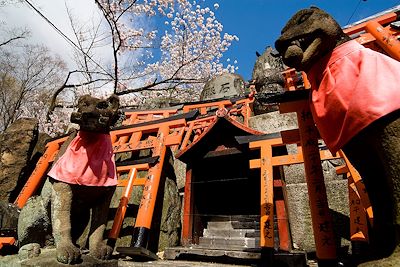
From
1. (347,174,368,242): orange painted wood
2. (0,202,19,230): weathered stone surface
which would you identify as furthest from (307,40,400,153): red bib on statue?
(0,202,19,230): weathered stone surface

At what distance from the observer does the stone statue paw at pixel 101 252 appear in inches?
144

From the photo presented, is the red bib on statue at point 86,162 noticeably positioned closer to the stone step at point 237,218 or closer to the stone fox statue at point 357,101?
the stone fox statue at point 357,101

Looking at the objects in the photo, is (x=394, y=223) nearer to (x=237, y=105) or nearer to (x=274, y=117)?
(x=274, y=117)

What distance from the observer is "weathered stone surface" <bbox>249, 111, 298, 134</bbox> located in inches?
298

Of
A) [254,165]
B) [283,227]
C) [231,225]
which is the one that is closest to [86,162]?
[254,165]

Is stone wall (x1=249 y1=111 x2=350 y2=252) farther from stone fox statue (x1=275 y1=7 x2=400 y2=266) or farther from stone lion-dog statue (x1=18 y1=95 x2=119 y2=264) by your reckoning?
stone lion-dog statue (x1=18 y1=95 x2=119 y2=264)

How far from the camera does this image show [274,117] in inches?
313

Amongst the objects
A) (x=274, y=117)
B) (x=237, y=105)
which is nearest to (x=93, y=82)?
(x=237, y=105)

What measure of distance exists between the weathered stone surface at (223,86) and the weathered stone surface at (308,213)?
43.0 feet

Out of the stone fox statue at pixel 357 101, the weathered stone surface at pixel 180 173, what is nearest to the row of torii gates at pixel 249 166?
the stone fox statue at pixel 357 101

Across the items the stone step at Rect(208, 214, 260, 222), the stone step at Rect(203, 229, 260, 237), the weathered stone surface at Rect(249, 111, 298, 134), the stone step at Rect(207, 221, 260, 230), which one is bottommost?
the stone step at Rect(203, 229, 260, 237)

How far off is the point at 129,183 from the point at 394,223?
4548mm

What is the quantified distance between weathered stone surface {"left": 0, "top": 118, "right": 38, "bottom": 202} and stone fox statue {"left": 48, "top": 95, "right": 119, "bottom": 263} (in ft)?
15.0

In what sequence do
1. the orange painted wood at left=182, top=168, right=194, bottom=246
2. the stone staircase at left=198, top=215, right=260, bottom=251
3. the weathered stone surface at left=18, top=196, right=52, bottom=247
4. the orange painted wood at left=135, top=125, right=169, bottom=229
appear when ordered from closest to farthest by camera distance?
the weathered stone surface at left=18, top=196, right=52, bottom=247, the orange painted wood at left=135, top=125, right=169, bottom=229, the stone staircase at left=198, top=215, right=260, bottom=251, the orange painted wood at left=182, top=168, right=194, bottom=246
